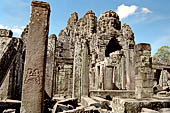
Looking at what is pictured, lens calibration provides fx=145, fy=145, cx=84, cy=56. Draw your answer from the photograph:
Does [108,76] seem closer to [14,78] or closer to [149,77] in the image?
[149,77]

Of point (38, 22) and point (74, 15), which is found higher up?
point (74, 15)

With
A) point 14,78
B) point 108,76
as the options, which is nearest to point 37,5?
point 14,78

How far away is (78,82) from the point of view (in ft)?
27.2

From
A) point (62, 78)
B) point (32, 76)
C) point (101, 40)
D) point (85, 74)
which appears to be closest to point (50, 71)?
point (62, 78)

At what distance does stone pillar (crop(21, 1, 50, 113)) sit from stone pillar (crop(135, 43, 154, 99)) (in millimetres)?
5362

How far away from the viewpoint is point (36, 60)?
365 centimetres

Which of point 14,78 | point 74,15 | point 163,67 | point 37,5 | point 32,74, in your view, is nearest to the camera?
point 32,74

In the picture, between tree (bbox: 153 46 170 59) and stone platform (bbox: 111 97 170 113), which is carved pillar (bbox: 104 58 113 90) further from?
tree (bbox: 153 46 170 59)

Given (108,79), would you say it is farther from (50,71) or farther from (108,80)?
(50,71)

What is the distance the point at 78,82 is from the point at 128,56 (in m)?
5.10

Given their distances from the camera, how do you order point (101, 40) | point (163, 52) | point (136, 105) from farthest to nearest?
point (163, 52) < point (101, 40) < point (136, 105)

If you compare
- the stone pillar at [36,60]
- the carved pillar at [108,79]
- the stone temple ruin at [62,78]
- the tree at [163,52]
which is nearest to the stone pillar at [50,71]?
the stone temple ruin at [62,78]

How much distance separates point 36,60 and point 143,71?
5727 millimetres

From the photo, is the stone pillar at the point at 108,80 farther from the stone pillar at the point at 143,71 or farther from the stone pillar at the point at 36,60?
the stone pillar at the point at 36,60
